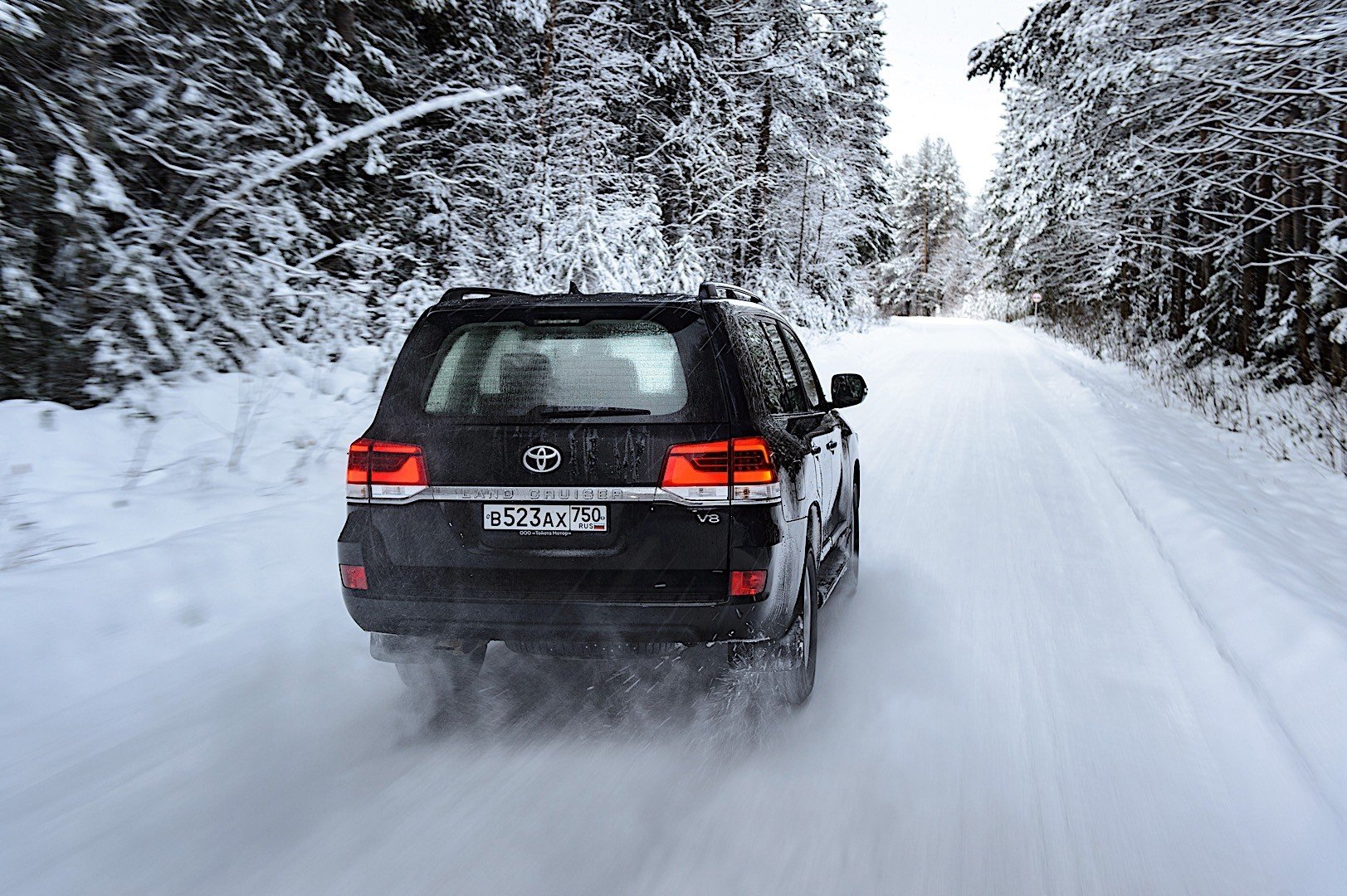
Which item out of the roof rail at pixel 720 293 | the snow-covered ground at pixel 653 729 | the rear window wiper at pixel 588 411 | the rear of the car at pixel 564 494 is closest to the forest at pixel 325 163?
the snow-covered ground at pixel 653 729

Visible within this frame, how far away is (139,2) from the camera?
6695mm

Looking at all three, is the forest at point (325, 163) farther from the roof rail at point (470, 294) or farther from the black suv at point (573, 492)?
the black suv at point (573, 492)

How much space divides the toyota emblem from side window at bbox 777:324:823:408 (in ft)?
6.79

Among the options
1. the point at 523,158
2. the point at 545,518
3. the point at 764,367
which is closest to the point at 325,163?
the point at 523,158

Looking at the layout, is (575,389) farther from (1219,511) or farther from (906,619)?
(1219,511)

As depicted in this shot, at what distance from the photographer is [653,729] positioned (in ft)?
11.9

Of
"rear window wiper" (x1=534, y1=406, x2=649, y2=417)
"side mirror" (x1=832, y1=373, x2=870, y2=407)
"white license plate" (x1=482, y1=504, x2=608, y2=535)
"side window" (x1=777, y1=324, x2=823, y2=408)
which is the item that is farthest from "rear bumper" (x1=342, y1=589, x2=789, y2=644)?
"side mirror" (x1=832, y1=373, x2=870, y2=407)

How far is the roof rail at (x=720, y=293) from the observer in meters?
3.68

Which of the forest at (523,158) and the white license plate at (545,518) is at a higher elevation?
the forest at (523,158)

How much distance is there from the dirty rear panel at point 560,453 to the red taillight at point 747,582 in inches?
1.7

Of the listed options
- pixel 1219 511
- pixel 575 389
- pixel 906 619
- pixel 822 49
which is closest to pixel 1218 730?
pixel 906 619

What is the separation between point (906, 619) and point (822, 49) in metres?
22.4

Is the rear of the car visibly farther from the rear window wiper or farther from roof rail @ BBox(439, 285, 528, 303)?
roof rail @ BBox(439, 285, 528, 303)

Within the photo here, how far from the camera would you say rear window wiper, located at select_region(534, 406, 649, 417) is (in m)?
3.30
